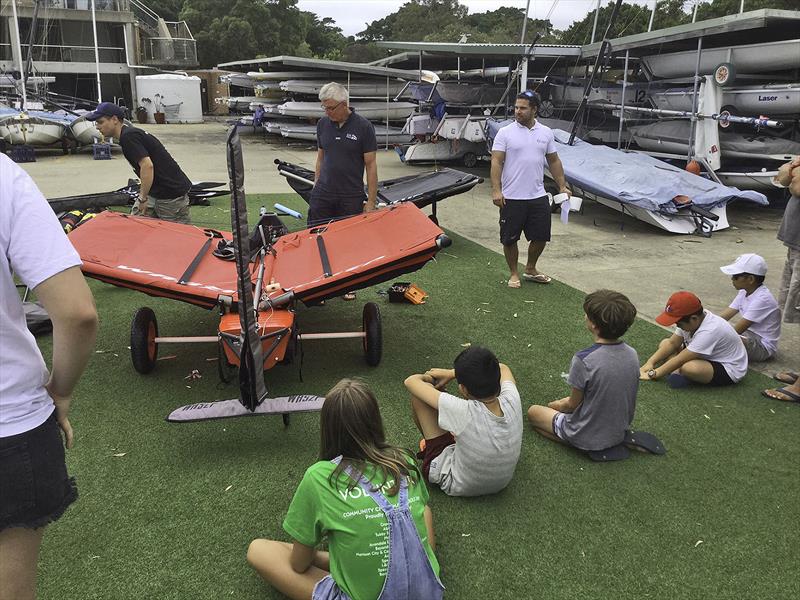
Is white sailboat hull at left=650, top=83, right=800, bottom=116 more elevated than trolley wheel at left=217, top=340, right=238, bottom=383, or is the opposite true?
white sailboat hull at left=650, top=83, right=800, bottom=116

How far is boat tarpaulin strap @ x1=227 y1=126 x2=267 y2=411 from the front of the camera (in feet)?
9.75

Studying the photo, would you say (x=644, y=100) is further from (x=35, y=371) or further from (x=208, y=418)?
(x=35, y=371)

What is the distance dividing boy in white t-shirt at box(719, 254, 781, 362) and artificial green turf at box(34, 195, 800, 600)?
1.05 feet

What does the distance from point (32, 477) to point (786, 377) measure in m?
4.56

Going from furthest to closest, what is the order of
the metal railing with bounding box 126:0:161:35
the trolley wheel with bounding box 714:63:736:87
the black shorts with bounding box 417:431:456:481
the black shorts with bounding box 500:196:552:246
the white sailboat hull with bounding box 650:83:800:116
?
the metal railing with bounding box 126:0:161:35
the trolley wheel with bounding box 714:63:736:87
the white sailboat hull with bounding box 650:83:800:116
the black shorts with bounding box 500:196:552:246
the black shorts with bounding box 417:431:456:481

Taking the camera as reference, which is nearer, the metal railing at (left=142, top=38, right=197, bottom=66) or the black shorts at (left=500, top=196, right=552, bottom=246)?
the black shorts at (left=500, top=196, right=552, bottom=246)

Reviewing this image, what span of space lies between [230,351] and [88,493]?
3.53ft

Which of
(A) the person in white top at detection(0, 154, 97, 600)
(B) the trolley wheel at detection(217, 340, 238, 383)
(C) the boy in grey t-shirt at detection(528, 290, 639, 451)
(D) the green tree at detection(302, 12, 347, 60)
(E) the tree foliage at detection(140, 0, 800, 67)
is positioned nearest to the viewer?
(A) the person in white top at detection(0, 154, 97, 600)

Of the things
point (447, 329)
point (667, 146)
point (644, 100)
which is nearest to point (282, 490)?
point (447, 329)

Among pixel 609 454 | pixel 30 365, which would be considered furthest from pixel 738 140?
pixel 30 365

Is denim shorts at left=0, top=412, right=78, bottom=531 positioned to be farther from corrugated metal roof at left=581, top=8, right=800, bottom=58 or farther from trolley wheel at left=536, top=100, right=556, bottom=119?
trolley wheel at left=536, top=100, right=556, bottom=119

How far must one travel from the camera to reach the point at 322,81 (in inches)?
793

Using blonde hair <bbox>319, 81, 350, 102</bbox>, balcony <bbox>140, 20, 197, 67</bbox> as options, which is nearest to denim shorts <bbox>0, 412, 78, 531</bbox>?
blonde hair <bbox>319, 81, 350, 102</bbox>

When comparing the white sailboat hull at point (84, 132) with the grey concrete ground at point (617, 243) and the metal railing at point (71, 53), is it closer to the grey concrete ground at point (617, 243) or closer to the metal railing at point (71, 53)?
the grey concrete ground at point (617, 243)
